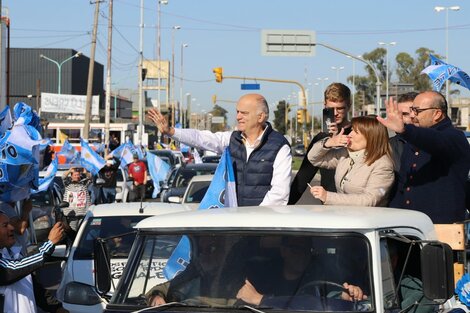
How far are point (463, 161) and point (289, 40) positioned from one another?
33037 millimetres

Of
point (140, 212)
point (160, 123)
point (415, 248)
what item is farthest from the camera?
point (140, 212)

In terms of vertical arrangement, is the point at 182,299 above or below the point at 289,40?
below

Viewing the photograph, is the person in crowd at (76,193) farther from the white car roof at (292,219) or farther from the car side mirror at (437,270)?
the car side mirror at (437,270)

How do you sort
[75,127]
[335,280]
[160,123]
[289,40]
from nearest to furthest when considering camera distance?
[335,280]
[160,123]
[289,40]
[75,127]

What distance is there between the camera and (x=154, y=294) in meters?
5.36

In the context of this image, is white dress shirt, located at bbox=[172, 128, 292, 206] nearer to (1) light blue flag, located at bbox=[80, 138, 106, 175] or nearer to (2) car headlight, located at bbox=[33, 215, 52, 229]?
(2) car headlight, located at bbox=[33, 215, 52, 229]

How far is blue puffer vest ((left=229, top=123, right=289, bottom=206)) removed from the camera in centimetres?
748

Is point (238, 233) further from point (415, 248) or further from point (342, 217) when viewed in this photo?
point (415, 248)

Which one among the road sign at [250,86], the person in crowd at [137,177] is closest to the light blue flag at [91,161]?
the person in crowd at [137,177]

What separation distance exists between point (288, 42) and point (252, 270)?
3488 cm

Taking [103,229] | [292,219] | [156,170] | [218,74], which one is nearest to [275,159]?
[292,219]

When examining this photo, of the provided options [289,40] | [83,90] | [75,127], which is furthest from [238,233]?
[83,90]

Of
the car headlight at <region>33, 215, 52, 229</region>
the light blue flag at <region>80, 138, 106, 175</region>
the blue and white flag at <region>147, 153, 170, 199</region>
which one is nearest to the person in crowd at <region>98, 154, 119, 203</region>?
the light blue flag at <region>80, 138, 106, 175</region>

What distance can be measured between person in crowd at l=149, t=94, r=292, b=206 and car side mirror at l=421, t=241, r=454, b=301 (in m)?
2.38
